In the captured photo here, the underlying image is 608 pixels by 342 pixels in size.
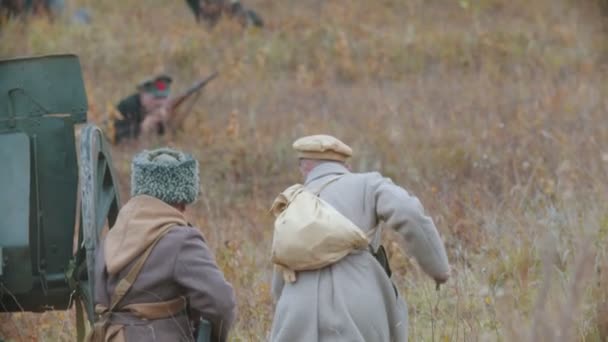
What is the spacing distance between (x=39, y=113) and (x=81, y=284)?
74cm

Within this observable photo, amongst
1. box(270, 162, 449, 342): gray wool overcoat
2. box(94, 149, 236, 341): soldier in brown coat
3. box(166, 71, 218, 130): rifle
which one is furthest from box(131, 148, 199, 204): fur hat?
box(166, 71, 218, 130): rifle

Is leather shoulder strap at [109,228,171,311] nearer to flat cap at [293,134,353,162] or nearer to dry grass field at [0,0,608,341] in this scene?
flat cap at [293,134,353,162]

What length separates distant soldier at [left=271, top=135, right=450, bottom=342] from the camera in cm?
509

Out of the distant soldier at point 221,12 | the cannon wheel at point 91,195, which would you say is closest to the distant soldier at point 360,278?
the cannon wheel at point 91,195

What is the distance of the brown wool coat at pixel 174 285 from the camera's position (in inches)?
191

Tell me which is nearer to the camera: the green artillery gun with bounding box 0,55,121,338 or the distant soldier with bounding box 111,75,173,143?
the green artillery gun with bounding box 0,55,121,338

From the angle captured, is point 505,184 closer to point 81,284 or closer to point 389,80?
point 81,284

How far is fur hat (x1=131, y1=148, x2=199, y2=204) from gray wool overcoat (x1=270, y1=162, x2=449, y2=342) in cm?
60

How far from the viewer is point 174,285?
491cm

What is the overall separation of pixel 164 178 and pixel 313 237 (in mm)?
625

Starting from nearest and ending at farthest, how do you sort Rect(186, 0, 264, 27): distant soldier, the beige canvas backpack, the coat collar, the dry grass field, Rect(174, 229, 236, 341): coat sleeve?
Rect(174, 229, 236, 341): coat sleeve → the beige canvas backpack → the coat collar → the dry grass field → Rect(186, 0, 264, 27): distant soldier

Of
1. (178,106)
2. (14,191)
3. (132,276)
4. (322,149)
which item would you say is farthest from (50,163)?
(178,106)

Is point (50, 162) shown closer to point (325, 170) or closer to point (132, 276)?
point (132, 276)

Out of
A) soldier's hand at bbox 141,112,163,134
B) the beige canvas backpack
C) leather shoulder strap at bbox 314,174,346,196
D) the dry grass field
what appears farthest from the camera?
soldier's hand at bbox 141,112,163,134
